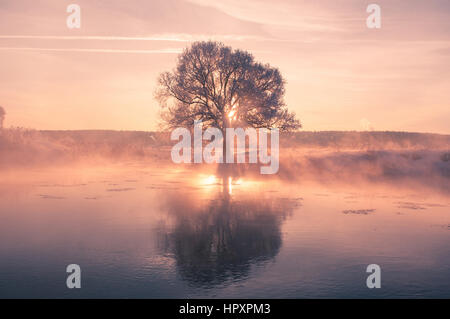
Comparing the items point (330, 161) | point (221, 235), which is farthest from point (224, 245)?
point (330, 161)

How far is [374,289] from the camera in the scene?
269 inches

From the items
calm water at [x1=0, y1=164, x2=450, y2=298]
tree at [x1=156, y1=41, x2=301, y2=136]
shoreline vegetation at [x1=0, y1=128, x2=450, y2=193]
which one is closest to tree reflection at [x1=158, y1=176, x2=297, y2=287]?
calm water at [x1=0, y1=164, x2=450, y2=298]

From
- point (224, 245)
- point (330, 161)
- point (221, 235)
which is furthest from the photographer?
point (330, 161)

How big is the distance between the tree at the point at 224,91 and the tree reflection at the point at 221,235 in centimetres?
2302

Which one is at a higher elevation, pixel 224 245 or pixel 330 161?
pixel 330 161

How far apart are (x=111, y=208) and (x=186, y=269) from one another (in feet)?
26.8

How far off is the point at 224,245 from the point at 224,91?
31.2 m

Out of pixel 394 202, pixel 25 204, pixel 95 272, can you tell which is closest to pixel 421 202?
pixel 394 202

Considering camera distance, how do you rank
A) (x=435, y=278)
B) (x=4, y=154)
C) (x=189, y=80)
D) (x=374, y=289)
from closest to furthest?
(x=374, y=289)
(x=435, y=278)
(x=4, y=154)
(x=189, y=80)

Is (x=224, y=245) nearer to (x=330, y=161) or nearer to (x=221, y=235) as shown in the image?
(x=221, y=235)

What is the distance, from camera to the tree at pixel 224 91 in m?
39.0

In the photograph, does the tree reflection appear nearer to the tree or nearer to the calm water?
the calm water

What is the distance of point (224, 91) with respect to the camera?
131 ft
